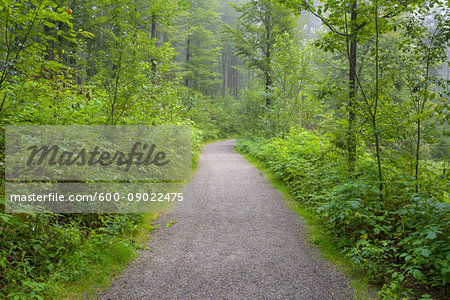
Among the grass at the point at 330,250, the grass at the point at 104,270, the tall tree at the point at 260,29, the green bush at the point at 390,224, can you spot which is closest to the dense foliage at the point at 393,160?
the green bush at the point at 390,224

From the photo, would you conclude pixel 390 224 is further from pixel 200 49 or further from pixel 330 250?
pixel 200 49

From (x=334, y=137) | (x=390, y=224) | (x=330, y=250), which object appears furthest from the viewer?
(x=334, y=137)

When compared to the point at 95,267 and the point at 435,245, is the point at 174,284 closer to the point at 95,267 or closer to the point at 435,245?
the point at 95,267

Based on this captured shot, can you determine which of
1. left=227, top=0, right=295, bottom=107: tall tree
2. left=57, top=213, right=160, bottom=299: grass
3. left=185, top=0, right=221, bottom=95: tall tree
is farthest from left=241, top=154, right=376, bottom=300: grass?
left=185, top=0, right=221, bottom=95: tall tree

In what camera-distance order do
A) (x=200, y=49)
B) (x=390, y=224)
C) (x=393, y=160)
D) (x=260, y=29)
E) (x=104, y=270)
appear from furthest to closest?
(x=200, y=49) < (x=260, y=29) < (x=393, y=160) < (x=390, y=224) < (x=104, y=270)

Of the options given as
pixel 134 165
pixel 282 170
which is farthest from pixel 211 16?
pixel 134 165

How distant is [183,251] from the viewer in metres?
3.64

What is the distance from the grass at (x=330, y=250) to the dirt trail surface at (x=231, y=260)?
0.11 m

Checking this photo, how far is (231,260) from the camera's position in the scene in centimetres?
339

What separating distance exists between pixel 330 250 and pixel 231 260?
1.45m

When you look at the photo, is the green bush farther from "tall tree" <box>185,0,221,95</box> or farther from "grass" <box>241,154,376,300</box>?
"tall tree" <box>185,0,221,95</box>

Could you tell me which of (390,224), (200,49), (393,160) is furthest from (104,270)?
(200,49)

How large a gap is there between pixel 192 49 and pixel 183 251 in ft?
80.3

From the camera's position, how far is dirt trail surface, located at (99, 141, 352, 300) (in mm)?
2726
